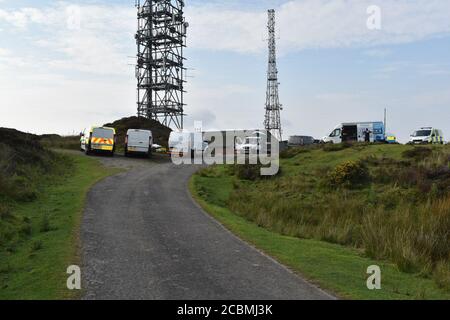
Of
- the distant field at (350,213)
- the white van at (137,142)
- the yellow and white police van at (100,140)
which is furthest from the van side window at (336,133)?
the yellow and white police van at (100,140)

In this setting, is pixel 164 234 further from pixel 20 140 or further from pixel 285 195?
pixel 20 140

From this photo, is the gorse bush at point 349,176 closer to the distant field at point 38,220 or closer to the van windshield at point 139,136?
the distant field at point 38,220

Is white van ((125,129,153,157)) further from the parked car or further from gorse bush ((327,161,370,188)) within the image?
the parked car

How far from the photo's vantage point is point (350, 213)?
18250 mm

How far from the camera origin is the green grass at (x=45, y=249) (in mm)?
7973

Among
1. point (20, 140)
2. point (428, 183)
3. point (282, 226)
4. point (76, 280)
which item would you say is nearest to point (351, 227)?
point (282, 226)

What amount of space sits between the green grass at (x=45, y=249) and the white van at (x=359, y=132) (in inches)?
1147

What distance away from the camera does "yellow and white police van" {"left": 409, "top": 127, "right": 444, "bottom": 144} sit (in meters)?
40.7

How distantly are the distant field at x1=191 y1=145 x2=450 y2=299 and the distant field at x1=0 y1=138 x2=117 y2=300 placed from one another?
4.70m

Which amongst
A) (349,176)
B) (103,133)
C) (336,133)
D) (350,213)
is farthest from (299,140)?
(350,213)

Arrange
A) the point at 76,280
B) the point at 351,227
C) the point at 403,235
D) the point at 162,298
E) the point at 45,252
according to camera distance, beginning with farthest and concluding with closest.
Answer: the point at 351,227, the point at 403,235, the point at 45,252, the point at 76,280, the point at 162,298

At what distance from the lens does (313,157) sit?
108ft
